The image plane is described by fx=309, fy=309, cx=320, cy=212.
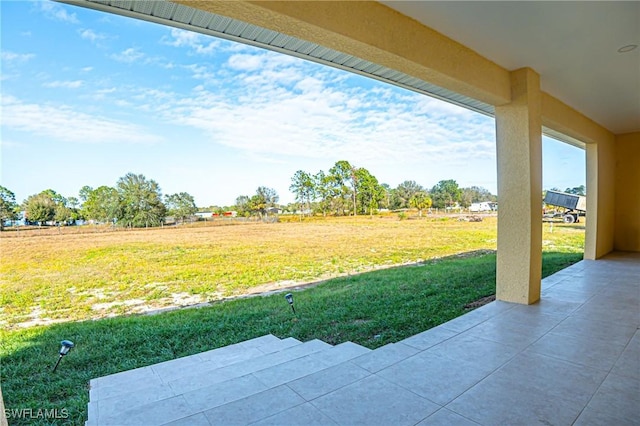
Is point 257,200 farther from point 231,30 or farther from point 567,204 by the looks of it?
point 567,204

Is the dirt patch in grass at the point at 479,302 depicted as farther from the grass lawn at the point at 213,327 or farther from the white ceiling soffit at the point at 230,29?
the white ceiling soffit at the point at 230,29

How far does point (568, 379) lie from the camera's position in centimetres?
182

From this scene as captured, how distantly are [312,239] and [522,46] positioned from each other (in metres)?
11.4

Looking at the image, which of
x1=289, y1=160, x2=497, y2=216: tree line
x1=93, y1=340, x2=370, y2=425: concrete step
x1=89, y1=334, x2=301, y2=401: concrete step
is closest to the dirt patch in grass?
x1=93, y1=340, x2=370, y2=425: concrete step

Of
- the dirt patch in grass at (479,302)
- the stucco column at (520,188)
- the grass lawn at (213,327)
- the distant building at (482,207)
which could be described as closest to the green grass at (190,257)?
the grass lawn at (213,327)

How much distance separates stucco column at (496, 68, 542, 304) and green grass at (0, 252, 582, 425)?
761 mm

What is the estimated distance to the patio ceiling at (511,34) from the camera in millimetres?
1997

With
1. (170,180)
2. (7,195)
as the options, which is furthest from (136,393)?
(170,180)

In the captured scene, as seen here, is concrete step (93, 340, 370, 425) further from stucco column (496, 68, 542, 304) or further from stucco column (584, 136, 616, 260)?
stucco column (584, 136, 616, 260)

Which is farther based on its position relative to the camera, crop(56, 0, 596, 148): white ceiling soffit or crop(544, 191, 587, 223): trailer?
crop(544, 191, 587, 223): trailer

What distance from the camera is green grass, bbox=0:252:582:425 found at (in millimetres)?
2676

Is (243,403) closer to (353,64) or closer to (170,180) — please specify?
(353,64)

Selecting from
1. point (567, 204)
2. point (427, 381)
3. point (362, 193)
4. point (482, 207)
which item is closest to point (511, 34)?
point (427, 381)

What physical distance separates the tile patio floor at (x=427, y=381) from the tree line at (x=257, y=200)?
6.29 meters
